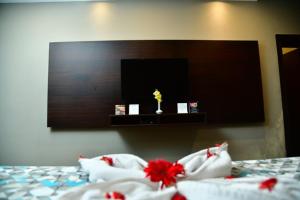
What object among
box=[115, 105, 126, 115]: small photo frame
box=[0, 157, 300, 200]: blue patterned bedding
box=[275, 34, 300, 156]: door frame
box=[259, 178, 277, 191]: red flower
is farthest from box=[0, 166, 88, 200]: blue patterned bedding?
box=[275, 34, 300, 156]: door frame

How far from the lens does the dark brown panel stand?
7.34 feet

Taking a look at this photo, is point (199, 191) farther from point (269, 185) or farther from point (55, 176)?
point (55, 176)

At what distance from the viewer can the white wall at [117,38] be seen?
2.26 m

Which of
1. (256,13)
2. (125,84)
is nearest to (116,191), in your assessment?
(125,84)

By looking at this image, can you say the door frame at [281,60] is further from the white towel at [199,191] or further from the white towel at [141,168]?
the white towel at [199,191]

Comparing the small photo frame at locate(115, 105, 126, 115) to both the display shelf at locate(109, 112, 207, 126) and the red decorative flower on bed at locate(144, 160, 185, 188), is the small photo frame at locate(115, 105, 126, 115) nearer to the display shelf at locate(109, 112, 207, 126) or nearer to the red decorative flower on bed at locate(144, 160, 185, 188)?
the display shelf at locate(109, 112, 207, 126)

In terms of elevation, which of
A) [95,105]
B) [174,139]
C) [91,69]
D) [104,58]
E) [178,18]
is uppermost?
[178,18]

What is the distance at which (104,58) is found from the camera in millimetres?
2299

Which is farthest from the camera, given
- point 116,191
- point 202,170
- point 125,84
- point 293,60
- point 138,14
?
point 293,60

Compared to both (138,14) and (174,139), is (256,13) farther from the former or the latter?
(174,139)

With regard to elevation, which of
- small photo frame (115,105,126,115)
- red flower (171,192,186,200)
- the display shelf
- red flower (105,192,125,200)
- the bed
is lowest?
the bed

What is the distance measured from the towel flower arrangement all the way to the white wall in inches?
50.4

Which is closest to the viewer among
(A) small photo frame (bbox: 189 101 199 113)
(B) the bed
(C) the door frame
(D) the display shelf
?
(B) the bed

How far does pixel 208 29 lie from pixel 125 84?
1.34m
